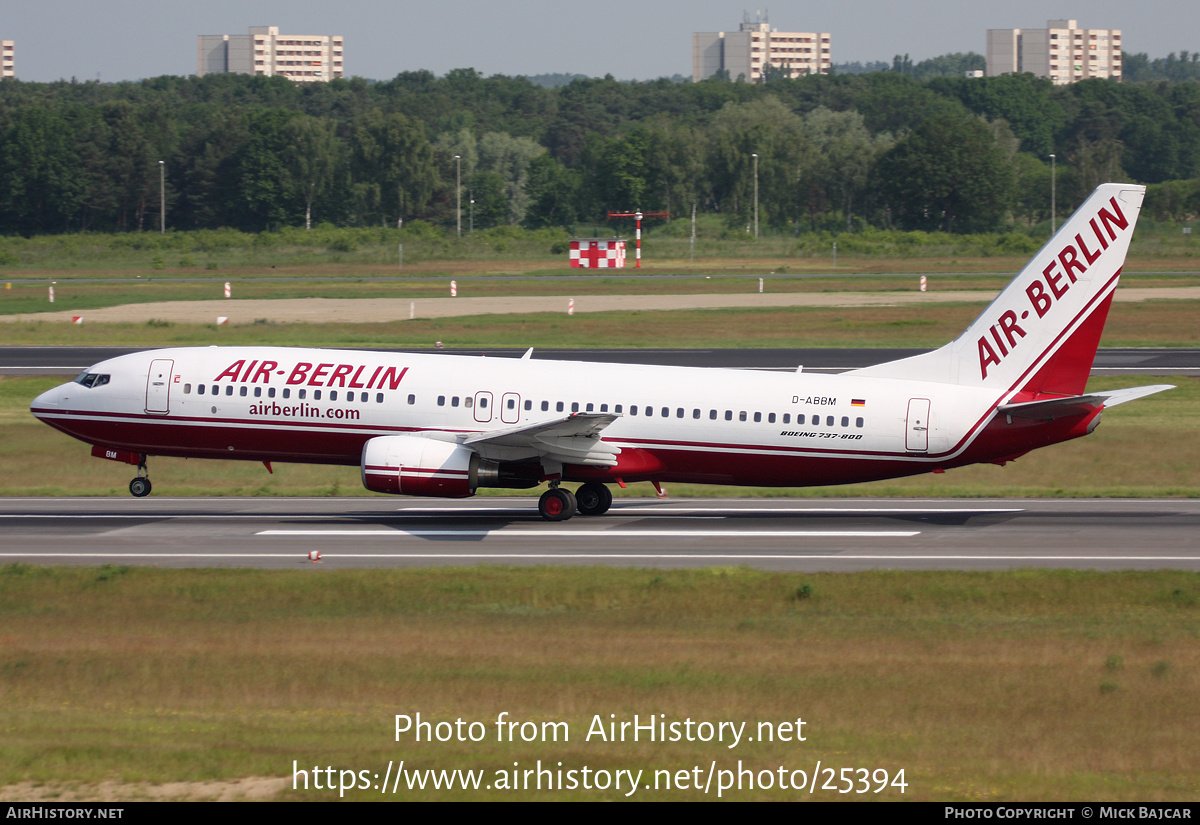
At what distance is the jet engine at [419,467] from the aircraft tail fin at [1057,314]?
38.7ft

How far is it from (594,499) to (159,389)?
38.4 feet

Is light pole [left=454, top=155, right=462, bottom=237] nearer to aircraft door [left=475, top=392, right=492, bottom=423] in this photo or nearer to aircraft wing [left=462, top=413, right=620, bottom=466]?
aircraft door [left=475, top=392, right=492, bottom=423]

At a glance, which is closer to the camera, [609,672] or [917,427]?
[609,672]

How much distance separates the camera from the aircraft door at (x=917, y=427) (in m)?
31.8

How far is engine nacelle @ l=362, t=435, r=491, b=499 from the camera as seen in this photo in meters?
30.9

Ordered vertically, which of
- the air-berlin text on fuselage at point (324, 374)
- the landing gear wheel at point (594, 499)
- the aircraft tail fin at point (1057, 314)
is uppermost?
the aircraft tail fin at point (1057, 314)

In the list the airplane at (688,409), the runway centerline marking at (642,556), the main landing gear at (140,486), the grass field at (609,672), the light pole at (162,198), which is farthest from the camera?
the light pole at (162,198)

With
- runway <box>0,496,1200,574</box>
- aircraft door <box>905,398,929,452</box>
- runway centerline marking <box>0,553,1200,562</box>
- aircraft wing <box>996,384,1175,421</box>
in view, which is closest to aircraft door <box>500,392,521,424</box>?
runway <box>0,496,1200,574</box>

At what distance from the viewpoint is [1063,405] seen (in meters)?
30.6

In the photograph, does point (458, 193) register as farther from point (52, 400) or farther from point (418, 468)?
point (418, 468)

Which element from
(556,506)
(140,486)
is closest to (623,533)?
(556,506)

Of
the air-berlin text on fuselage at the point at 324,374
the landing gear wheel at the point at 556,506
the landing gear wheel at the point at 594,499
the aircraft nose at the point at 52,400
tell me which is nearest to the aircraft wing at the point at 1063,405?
the landing gear wheel at the point at 594,499

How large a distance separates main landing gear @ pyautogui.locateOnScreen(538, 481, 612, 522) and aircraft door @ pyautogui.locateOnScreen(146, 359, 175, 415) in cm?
1017

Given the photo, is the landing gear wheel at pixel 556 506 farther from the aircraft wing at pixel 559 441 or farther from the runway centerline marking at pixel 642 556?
the runway centerline marking at pixel 642 556
